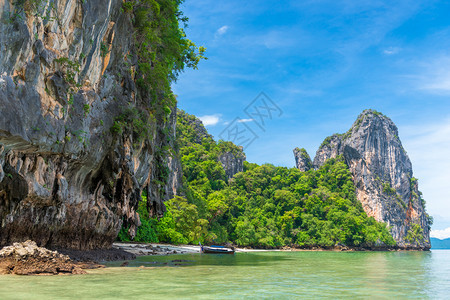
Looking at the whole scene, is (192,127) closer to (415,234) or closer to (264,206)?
(264,206)

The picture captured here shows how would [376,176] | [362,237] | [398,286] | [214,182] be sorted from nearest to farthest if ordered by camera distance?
[398,286], [362,237], [214,182], [376,176]

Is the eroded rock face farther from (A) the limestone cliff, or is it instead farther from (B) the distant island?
(A) the limestone cliff

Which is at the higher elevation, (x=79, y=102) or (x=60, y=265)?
(x=79, y=102)

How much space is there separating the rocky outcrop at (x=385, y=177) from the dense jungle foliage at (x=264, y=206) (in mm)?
3483

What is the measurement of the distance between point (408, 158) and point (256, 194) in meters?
48.2

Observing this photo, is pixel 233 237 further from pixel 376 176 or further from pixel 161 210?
pixel 376 176

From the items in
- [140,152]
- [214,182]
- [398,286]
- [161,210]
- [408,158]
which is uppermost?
[408,158]

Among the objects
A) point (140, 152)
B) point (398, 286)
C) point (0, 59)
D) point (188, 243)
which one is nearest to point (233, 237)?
point (188, 243)

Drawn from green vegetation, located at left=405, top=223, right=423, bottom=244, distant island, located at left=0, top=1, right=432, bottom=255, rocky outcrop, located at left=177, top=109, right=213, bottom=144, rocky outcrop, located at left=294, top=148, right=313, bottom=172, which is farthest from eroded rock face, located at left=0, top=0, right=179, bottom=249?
rocky outcrop, located at left=294, top=148, right=313, bottom=172

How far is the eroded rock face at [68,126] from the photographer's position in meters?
10.6

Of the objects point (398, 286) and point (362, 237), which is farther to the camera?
point (362, 237)

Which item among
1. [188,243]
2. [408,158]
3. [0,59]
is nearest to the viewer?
[0,59]

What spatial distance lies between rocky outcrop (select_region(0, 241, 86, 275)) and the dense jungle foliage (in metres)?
29.5

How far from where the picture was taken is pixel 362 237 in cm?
6638
